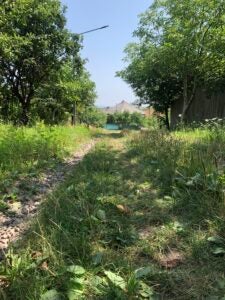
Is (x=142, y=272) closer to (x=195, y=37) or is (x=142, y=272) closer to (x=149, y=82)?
(x=195, y=37)

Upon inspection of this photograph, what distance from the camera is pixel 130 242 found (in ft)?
9.54

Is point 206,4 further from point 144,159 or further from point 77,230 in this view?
point 77,230

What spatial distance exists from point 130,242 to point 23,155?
419 centimetres

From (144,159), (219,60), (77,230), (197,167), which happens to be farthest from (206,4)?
(77,230)

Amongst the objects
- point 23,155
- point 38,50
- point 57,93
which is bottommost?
point 23,155

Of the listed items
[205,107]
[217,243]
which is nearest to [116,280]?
[217,243]

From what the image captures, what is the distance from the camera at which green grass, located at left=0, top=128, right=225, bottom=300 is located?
2.24 meters

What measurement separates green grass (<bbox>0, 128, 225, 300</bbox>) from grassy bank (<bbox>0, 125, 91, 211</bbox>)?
3.44ft

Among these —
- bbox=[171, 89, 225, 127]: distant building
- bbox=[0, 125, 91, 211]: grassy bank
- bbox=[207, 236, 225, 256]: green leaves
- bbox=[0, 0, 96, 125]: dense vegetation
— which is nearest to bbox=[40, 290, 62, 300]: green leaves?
bbox=[207, 236, 225, 256]: green leaves

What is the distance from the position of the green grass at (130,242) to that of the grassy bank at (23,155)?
1049 millimetres

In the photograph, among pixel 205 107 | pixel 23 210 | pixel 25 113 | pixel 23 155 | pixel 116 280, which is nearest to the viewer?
pixel 116 280

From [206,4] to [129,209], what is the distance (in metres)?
10.0

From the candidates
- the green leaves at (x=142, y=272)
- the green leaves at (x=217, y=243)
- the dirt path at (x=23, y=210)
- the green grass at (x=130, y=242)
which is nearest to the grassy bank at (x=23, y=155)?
the dirt path at (x=23, y=210)

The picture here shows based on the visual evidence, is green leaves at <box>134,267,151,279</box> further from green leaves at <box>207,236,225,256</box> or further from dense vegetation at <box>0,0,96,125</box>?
dense vegetation at <box>0,0,96,125</box>
